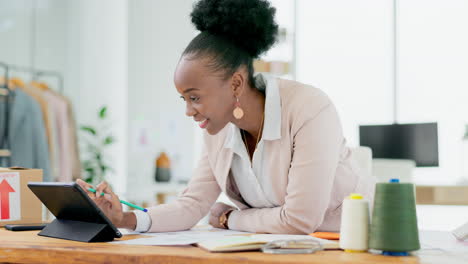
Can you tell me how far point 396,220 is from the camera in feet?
3.31

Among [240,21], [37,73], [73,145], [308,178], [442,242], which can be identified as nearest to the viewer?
[442,242]

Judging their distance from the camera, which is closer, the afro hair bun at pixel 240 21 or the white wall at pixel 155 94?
the afro hair bun at pixel 240 21

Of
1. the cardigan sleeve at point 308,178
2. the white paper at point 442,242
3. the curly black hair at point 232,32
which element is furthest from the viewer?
the curly black hair at point 232,32

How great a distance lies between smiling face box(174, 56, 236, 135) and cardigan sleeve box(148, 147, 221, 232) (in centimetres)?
26

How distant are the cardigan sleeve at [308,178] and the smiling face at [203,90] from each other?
21 cm

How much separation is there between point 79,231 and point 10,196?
1.60 ft

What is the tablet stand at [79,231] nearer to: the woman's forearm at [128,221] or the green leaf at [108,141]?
the woman's forearm at [128,221]

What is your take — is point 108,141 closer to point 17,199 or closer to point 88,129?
point 88,129

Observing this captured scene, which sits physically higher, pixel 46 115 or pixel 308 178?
pixel 46 115

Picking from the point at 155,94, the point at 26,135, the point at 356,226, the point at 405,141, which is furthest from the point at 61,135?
the point at 356,226

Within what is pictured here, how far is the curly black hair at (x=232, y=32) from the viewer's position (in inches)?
62.3

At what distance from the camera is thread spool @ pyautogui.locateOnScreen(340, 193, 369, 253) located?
1.06m

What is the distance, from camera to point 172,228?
5.32ft

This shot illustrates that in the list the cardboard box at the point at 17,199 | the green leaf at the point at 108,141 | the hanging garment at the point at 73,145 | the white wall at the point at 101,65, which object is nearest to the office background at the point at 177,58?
the white wall at the point at 101,65
